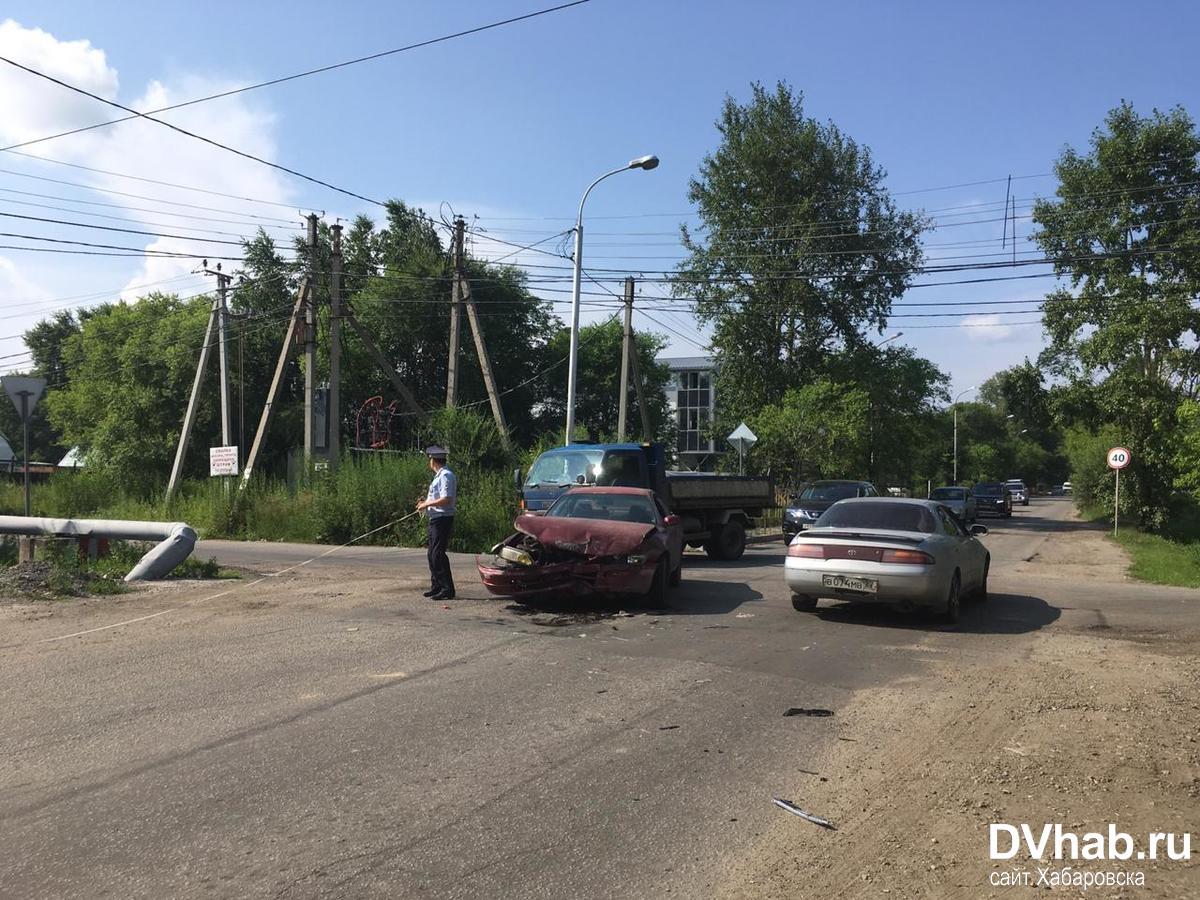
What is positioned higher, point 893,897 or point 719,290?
point 719,290

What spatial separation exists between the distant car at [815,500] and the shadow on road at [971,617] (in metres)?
11.0

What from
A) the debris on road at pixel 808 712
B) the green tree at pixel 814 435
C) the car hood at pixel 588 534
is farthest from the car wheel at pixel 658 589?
the green tree at pixel 814 435

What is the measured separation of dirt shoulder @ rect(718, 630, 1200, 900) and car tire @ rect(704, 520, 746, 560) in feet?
34.3

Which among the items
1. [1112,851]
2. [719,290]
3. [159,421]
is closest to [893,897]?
[1112,851]

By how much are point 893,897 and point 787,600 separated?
860 cm

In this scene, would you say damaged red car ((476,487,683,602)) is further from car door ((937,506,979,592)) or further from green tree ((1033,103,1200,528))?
green tree ((1033,103,1200,528))

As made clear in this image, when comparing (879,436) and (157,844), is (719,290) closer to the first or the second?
(879,436)

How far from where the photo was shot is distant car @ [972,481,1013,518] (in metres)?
46.2

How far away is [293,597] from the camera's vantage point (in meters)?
12.0

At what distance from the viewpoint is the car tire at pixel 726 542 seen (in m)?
18.4

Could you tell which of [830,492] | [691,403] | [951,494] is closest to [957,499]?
[951,494]

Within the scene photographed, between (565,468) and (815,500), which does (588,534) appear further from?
(815,500)

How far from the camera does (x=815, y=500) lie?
79.7ft

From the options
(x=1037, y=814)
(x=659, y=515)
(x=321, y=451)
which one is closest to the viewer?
(x=1037, y=814)
